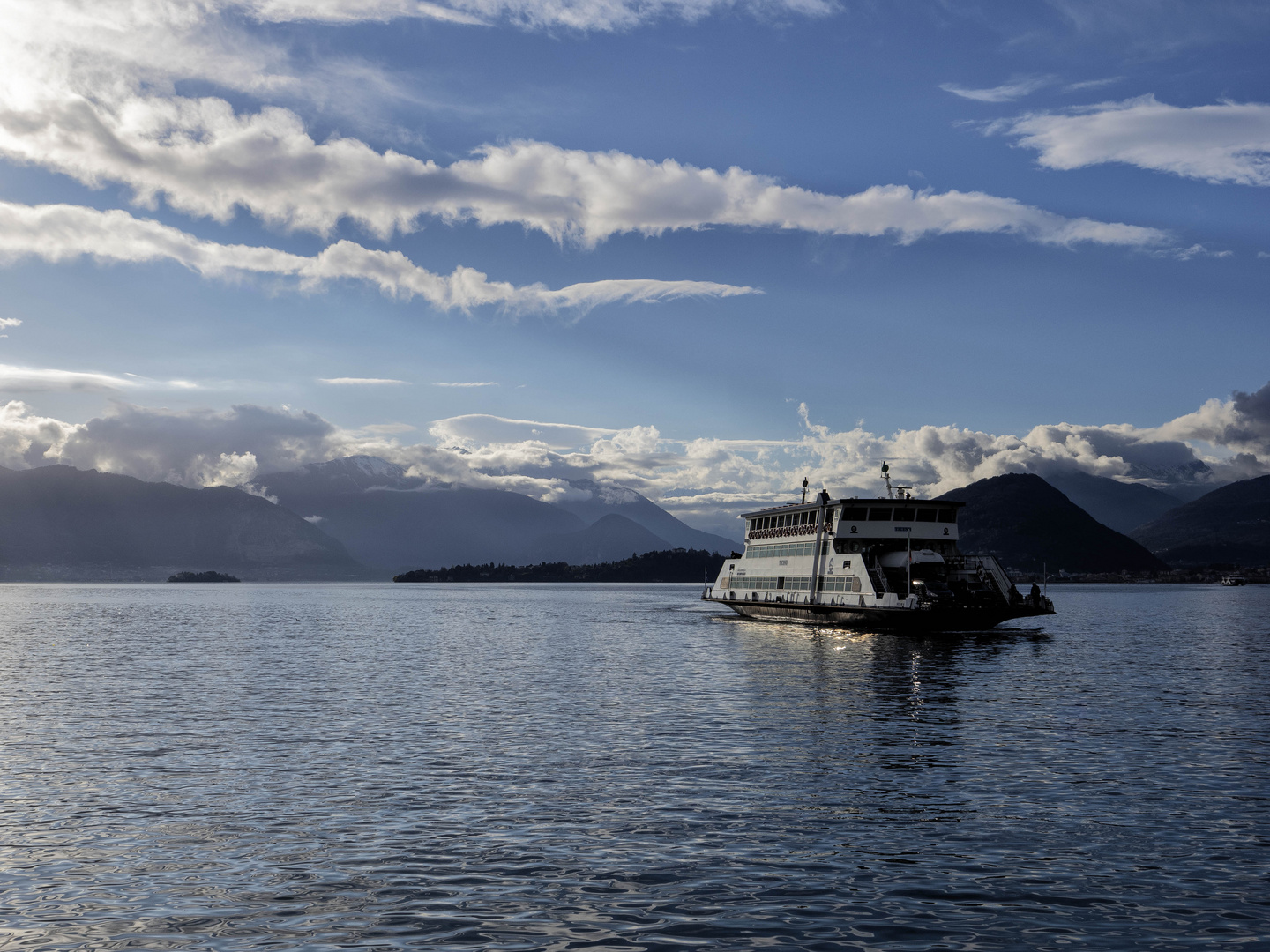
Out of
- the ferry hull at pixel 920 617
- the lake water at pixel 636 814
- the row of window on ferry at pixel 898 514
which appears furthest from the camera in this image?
the row of window on ferry at pixel 898 514

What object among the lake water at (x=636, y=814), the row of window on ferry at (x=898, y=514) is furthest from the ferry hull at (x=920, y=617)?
the lake water at (x=636, y=814)

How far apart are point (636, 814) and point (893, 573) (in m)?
69.9

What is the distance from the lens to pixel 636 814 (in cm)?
2359

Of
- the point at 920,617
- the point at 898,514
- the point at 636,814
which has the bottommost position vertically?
the point at 636,814

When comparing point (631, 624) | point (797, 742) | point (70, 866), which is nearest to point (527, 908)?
point (70, 866)

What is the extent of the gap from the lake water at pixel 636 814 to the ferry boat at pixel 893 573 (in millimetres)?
26180

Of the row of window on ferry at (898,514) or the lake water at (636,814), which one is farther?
the row of window on ferry at (898,514)

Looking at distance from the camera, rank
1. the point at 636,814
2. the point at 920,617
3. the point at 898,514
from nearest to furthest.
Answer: the point at 636,814
the point at 920,617
the point at 898,514

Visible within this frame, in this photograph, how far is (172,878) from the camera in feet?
61.2

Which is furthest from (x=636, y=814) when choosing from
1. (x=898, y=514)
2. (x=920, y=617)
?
(x=898, y=514)

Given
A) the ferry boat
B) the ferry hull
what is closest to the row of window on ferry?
the ferry boat

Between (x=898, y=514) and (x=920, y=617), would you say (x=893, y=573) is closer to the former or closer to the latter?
(x=898, y=514)

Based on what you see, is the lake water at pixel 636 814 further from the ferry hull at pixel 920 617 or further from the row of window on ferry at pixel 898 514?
the row of window on ferry at pixel 898 514

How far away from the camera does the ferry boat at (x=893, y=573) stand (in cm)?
8325
